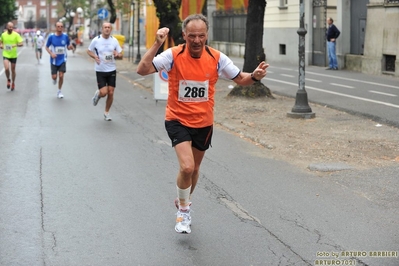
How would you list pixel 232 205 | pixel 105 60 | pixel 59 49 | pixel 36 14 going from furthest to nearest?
pixel 36 14 < pixel 59 49 < pixel 105 60 < pixel 232 205

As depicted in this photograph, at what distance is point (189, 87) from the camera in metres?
6.50

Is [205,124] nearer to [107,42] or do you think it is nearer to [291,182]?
[291,182]

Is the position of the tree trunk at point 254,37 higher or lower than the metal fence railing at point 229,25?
lower

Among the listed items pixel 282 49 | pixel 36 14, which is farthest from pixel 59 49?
pixel 36 14

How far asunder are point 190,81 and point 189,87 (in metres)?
0.06

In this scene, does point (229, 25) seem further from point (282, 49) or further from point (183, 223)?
point (183, 223)

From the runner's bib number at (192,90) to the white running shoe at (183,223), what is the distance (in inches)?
39.5

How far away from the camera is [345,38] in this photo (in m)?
29.6

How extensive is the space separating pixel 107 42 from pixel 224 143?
396 cm

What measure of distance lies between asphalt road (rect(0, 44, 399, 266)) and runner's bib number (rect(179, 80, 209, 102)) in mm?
1191

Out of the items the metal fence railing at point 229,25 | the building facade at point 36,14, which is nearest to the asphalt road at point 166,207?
the metal fence railing at point 229,25

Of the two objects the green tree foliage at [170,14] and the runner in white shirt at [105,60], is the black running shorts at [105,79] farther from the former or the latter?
the green tree foliage at [170,14]

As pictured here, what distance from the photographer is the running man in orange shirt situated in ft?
21.0

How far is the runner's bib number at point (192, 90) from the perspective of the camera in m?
6.50
